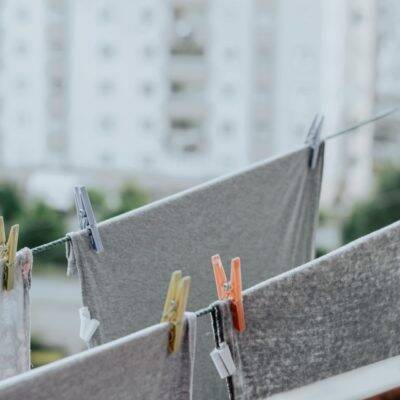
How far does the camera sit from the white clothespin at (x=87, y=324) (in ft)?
2.87

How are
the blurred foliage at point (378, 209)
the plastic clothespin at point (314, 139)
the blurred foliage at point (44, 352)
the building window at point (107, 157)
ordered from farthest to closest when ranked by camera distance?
1. the building window at point (107, 157)
2. the blurred foliage at point (378, 209)
3. the blurred foliage at point (44, 352)
4. the plastic clothespin at point (314, 139)

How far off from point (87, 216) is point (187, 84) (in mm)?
10109

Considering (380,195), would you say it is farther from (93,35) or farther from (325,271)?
(325,271)

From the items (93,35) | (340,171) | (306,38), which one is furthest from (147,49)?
(340,171)

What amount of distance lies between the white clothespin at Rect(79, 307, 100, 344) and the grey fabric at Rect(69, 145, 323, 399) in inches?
0.4

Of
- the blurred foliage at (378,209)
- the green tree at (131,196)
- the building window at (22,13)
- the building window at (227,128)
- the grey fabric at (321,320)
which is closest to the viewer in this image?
the grey fabric at (321,320)

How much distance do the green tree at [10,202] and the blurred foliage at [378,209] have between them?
345cm

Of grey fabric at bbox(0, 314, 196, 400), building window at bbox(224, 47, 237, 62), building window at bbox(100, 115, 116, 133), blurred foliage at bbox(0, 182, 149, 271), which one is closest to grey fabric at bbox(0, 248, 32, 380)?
grey fabric at bbox(0, 314, 196, 400)

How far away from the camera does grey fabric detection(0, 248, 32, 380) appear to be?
2.79ft

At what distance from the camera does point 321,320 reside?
2.59ft

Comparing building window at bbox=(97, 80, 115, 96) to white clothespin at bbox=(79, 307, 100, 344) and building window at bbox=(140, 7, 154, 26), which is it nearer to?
building window at bbox=(140, 7, 154, 26)

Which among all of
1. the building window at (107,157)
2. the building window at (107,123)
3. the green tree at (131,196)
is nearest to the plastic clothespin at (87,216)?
the green tree at (131,196)

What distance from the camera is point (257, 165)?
1035mm

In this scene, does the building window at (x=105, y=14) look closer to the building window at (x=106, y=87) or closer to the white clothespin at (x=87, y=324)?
the building window at (x=106, y=87)
